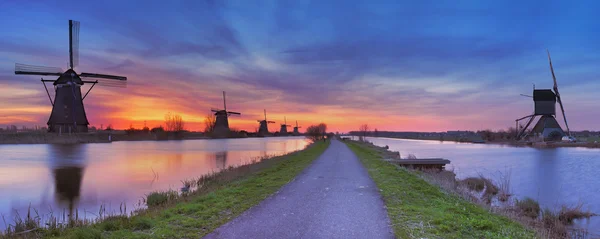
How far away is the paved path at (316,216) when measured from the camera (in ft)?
20.8

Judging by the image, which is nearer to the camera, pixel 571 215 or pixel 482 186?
pixel 571 215

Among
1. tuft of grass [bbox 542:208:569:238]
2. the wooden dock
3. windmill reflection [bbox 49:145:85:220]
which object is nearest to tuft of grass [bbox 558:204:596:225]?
tuft of grass [bbox 542:208:569:238]

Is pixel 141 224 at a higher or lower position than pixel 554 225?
higher

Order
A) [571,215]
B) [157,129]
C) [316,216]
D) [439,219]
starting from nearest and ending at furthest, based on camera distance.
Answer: [439,219] → [316,216] → [571,215] → [157,129]

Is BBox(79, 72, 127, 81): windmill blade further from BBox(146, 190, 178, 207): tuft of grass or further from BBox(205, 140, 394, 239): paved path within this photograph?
BBox(205, 140, 394, 239): paved path

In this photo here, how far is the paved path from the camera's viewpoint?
6.35m

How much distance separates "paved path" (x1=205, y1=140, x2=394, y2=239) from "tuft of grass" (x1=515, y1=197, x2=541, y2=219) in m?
4.87

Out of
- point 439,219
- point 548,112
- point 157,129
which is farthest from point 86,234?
point 157,129

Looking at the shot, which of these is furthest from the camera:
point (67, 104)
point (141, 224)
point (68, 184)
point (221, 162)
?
point (67, 104)

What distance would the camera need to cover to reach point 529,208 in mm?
11750

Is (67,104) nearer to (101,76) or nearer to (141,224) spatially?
(101,76)

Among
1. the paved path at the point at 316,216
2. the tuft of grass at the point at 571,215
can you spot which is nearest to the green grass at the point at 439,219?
the paved path at the point at 316,216

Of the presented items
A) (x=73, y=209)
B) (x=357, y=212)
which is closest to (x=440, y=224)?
(x=357, y=212)

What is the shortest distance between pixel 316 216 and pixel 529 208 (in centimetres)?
847
